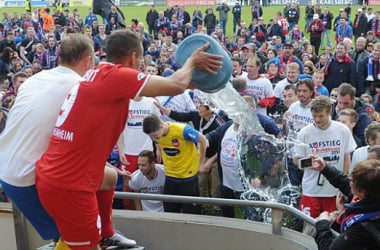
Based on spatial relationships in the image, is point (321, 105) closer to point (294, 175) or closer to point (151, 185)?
point (294, 175)

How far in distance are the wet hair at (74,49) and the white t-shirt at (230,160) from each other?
2963mm

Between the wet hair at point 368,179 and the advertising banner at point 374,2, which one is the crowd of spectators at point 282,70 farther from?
the advertising banner at point 374,2

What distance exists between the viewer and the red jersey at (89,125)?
3.64 m

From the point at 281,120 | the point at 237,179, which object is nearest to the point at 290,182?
the point at 237,179

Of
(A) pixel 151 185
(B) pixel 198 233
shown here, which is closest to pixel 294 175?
(A) pixel 151 185

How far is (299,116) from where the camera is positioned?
7730mm

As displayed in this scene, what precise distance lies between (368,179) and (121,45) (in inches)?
63.1

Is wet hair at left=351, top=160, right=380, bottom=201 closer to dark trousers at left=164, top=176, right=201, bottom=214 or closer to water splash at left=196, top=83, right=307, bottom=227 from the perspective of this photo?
water splash at left=196, top=83, right=307, bottom=227

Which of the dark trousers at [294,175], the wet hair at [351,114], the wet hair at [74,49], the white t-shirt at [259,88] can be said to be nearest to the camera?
the wet hair at [74,49]

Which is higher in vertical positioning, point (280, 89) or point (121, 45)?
point (121, 45)

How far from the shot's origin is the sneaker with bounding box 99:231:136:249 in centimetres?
450

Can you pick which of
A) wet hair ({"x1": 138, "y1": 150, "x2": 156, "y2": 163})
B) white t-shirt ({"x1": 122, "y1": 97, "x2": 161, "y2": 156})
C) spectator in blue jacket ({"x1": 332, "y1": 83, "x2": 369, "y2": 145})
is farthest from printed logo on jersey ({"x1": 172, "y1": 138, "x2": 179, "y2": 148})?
spectator in blue jacket ({"x1": 332, "y1": 83, "x2": 369, "y2": 145})

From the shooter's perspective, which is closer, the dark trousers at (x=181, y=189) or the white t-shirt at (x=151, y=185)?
the dark trousers at (x=181, y=189)

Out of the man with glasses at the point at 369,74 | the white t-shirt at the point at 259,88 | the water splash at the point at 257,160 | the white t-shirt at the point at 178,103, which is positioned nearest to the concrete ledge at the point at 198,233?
the water splash at the point at 257,160
